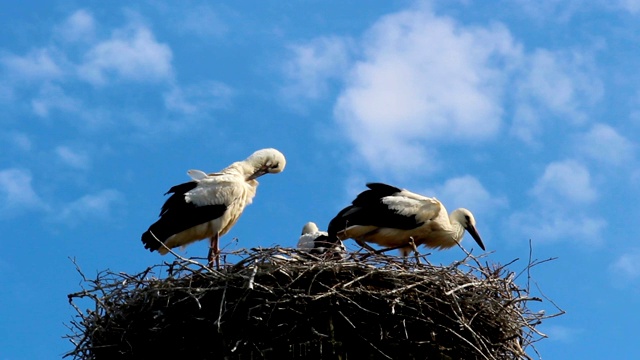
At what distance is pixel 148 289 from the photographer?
297 inches

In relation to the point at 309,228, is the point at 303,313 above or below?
below

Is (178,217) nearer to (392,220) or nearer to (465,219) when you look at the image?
(392,220)

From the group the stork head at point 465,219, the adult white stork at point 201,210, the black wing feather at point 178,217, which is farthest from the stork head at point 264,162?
the stork head at point 465,219

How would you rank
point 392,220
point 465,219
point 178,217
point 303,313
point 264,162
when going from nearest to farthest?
point 303,313 < point 178,217 < point 392,220 < point 264,162 < point 465,219

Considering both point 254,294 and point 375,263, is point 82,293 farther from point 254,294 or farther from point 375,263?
point 375,263

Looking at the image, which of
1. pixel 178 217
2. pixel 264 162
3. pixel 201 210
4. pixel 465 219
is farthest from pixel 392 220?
pixel 178 217

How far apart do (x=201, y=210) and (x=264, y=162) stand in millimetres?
934

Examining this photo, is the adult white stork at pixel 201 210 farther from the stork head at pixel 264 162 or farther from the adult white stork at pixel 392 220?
the adult white stork at pixel 392 220

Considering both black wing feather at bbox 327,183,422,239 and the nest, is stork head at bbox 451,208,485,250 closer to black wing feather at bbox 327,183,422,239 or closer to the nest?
black wing feather at bbox 327,183,422,239

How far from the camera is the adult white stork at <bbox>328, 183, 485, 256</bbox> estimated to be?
9.86 m

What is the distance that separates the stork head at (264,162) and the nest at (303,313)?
261 centimetres

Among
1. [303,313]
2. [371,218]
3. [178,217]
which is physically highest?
[371,218]

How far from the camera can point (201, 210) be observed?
954cm

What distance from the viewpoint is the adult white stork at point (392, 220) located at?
9.86 meters
